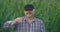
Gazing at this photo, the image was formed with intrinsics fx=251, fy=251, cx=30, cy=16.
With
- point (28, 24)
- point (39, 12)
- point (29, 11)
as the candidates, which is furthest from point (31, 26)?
point (39, 12)

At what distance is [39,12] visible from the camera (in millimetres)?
3516

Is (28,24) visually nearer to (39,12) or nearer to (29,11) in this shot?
(29,11)

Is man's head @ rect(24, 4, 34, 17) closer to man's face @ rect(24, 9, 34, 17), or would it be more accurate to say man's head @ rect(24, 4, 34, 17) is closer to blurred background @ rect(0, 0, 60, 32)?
man's face @ rect(24, 9, 34, 17)

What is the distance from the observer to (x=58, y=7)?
371cm

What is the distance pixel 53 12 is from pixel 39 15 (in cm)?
26

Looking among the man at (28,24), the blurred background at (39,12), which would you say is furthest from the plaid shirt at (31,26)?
the blurred background at (39,12)

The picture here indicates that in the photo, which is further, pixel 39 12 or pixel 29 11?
pixel 39 12

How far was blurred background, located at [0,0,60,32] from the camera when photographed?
3.38 metres

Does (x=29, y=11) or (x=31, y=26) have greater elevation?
(x=29, y=11)

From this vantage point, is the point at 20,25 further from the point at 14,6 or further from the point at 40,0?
the point at 40,0

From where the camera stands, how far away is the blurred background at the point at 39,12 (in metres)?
3.38

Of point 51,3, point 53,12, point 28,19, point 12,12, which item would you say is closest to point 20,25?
point 28,19

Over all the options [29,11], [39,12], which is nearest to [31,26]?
[29,11]

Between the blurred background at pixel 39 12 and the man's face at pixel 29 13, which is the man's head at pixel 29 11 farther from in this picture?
the blurred background at pixel 39 12
